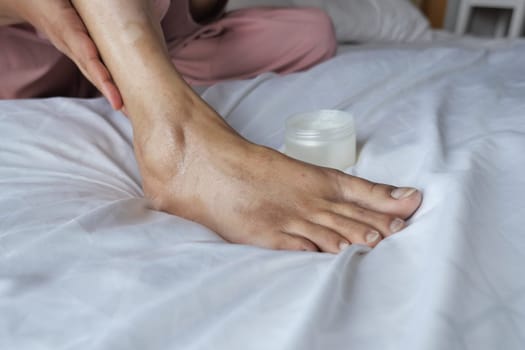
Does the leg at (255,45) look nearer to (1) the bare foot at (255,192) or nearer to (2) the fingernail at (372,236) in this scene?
(1) the bare foot at (255,192)

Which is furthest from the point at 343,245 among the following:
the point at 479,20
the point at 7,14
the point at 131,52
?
the point at 479,20

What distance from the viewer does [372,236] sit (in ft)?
1.54

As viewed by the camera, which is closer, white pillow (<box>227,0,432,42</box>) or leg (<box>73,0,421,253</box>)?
leg (<box>73,0,421,253</box>)

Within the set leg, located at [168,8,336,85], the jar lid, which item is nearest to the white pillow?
leg, located at [168,8,336,85]

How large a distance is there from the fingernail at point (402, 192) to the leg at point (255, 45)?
53 cm

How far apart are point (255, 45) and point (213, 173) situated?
489 mm

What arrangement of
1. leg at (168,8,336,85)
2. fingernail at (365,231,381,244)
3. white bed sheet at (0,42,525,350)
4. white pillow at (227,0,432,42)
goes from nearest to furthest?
white bed sheet at (0,42,525,350)
fingernail at (365,231,381,244)
leg at (168,8,336,85)
white pillow at (227,0,432,42)

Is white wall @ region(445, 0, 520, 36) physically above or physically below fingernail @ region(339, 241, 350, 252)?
below

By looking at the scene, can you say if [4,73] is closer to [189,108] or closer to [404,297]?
[189,108]

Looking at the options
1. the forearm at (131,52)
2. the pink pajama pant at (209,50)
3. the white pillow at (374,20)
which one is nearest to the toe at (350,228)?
the forearm at (131,52)

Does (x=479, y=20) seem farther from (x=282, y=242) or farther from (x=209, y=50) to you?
(x=282, y=242)

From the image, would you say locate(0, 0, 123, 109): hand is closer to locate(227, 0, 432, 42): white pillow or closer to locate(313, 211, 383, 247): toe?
locate(313, 211, 383, 247): toe

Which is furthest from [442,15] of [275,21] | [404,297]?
[404,297]

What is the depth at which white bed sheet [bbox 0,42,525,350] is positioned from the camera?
0.32m
